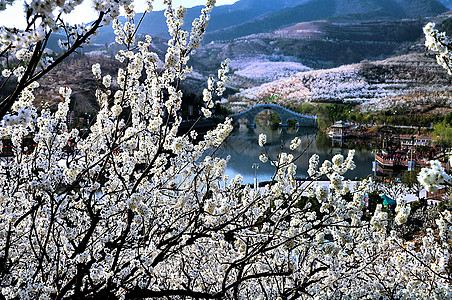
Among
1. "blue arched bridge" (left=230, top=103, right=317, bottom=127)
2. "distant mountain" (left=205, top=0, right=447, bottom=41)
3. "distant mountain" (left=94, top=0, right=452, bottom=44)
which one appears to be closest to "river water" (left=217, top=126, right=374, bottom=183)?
"blue arched bridge" (left=230, top=103, right=317, bottom=127)

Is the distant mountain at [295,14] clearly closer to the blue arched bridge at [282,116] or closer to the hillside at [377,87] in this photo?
the hillside at [377,87]

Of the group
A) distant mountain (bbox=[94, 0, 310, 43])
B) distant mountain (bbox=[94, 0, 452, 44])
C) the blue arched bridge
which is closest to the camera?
the blue arched bridge

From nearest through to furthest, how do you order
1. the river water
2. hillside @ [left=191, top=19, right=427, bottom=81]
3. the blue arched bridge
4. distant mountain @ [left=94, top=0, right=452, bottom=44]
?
the river water → the blue arched bridge → hillside @ [left=191, top=19, right=427, bottom=81] → distant mountain @ [left=94, top=0, right=452, bottom=44]

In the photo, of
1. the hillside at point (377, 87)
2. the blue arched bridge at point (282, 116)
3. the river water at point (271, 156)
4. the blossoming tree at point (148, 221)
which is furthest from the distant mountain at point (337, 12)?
the blossoming tree at point (148, 221)

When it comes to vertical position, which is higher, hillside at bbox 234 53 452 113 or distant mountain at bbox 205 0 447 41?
distant mountain at bbox 205 0 447 41

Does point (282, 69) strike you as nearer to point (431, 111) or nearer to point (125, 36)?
point (431, 111)

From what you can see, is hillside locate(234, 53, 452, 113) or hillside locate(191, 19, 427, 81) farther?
hillside locate(191, 19, 427, 81)

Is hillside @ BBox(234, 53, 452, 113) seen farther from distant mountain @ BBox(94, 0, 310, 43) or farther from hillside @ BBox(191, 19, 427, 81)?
distant mountain @ BBox(94, 0, 310, 43)

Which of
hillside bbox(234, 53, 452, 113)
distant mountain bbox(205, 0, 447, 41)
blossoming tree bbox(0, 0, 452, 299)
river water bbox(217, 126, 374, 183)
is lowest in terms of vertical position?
hillside bbox(234, 53, 452, 113)
